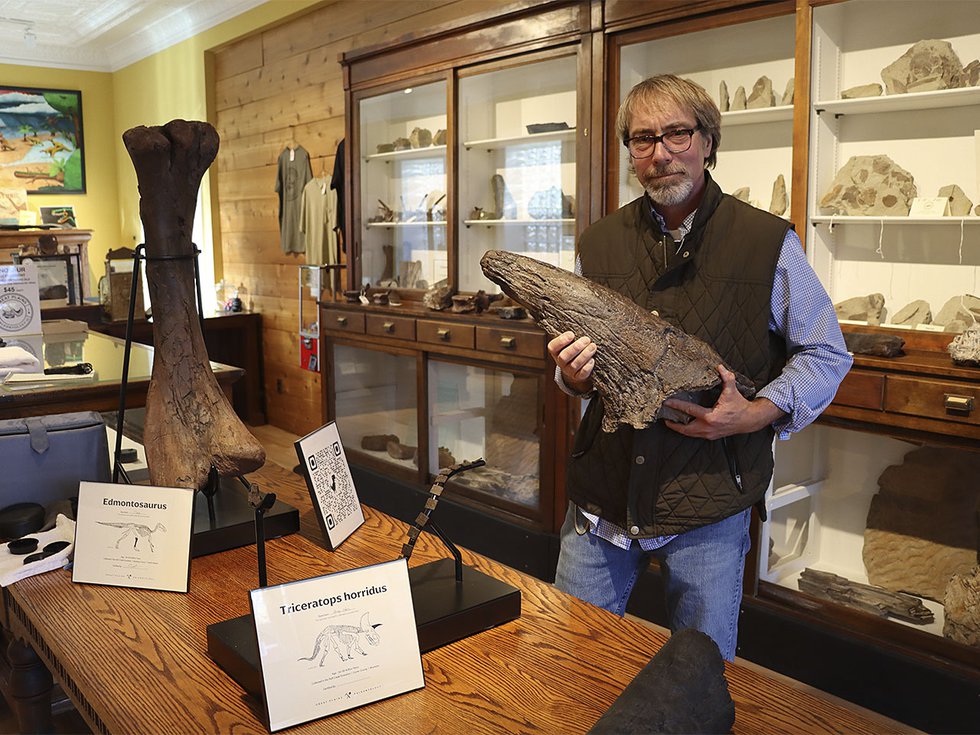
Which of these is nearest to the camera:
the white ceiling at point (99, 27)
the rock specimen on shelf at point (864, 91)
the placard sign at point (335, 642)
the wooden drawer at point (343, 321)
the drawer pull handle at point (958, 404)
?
the placard sign at point (335, 642)

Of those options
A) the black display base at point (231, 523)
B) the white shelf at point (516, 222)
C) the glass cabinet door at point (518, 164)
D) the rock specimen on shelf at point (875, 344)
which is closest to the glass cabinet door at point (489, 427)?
the glass cabinet door at point (518, 164)

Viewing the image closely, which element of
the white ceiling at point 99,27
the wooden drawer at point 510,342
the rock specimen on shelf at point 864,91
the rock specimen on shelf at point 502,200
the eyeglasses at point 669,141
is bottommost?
the wooden drawer at point 510,342

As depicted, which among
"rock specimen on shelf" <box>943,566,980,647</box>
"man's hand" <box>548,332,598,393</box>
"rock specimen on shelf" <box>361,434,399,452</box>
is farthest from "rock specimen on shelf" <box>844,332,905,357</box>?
"rock specimen on shelf" <box>361,434,399,452</box>

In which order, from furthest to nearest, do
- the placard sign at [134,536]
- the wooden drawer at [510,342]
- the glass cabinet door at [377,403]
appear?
the glass cabinet door at [377,403] < the wooden drawer at [510,342] < the placard sign at [134,536]

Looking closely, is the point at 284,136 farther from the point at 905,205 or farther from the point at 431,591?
the point at 431,591

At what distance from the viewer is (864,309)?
8.57 feet

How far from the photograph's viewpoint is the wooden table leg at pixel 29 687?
1.65 metres

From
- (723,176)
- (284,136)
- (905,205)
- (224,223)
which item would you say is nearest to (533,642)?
(905,205)

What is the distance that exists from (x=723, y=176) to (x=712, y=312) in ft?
5.56

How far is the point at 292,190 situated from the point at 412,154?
1.45 m

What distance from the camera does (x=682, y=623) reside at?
1597 mm

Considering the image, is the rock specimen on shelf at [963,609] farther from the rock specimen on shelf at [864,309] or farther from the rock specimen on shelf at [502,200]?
the rock specimen on shelf at [502,200]

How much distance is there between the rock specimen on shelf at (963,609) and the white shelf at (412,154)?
8.87 ft

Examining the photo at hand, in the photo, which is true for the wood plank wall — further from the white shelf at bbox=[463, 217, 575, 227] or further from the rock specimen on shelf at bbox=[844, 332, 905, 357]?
the rock specimen on shelf at bbox=[844, 332, 905, 357]
